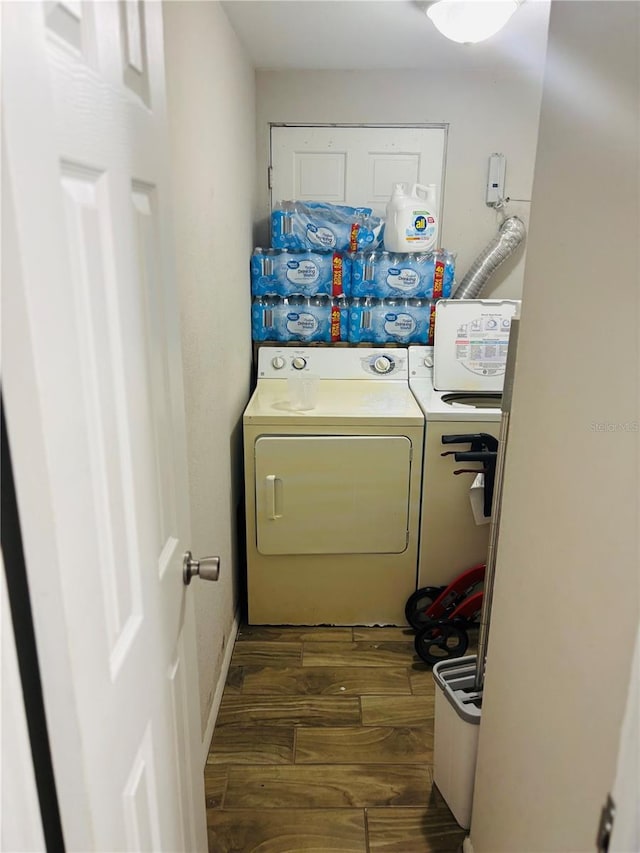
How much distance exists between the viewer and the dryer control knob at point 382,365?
109 inches

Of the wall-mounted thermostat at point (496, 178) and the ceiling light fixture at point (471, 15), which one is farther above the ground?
the ceiling light fixture at point (471, 15)

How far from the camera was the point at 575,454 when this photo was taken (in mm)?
913

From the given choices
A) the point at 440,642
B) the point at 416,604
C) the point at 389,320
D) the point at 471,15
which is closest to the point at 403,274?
the point at 389,320

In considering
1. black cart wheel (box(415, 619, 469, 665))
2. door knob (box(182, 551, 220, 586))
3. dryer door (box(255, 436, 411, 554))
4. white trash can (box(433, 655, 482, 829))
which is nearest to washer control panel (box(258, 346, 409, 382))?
dryer door (box(255, 436, 411, 554))

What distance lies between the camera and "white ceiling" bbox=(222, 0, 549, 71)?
6.69 ft

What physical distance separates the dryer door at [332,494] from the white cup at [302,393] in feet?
0.56

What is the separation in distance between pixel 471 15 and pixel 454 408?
1.30 m

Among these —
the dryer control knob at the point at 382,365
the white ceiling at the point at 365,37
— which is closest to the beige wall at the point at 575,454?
the white ceiling at the point at 365,37

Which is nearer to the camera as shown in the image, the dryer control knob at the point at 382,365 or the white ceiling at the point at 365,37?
the white ceiling at the point at 365,37

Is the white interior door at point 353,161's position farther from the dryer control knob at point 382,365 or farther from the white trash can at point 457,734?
the white trash can at point 457,734

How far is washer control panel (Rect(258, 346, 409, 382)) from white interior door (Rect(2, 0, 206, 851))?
1.78 m

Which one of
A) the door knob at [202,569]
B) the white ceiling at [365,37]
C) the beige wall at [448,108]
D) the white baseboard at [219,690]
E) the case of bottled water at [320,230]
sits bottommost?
the white baseboard at [219,690]

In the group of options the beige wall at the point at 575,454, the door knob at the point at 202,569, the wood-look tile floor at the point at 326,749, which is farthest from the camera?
the wood-look tile floor at the point at 326,749

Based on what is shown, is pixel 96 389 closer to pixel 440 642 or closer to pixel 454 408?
pixel 454 408
